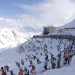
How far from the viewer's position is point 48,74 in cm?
1327

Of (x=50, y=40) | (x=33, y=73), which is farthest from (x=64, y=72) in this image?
(x=50, y=40)

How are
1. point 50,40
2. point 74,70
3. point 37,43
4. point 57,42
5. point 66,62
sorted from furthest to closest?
point 37,43
point 50,40
point 57,42
point 66,62
point 74,70

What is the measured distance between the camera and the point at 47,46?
112 feet

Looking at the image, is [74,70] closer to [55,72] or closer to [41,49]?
[55,72]

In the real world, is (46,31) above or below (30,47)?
above

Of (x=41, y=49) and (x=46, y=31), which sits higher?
(x=46, y=31)

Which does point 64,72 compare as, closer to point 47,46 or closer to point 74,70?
point 74,70

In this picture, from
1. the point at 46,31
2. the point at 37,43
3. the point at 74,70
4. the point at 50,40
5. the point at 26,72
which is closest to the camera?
the point at 74,70

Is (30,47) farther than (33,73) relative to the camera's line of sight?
Yes

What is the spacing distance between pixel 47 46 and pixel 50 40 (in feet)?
8.15

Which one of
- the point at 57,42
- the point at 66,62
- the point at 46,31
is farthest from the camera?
the point at 46,31

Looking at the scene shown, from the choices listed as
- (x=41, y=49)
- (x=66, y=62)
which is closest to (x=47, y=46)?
(x=41, y=49)

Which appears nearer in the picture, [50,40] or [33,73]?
[33,73]

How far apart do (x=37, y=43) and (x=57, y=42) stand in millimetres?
7654
